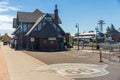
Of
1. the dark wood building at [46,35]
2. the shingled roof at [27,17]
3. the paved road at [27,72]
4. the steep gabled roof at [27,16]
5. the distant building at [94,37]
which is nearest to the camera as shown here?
the paved road at [27,72]

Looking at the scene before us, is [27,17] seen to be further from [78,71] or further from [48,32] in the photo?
[78,71]

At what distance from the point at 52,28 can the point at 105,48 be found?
60.9 ft

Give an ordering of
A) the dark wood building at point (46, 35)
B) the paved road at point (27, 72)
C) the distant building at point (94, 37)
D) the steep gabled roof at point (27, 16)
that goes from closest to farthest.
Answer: the paved road at point (27, 72) < the dark wood building at point (46, 35) < the steep gabled roof at point (27, 16) < the distant building at point (94, 37)

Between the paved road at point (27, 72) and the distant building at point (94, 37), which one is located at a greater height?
the distant building at point (94, 37)

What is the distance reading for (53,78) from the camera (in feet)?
52.1

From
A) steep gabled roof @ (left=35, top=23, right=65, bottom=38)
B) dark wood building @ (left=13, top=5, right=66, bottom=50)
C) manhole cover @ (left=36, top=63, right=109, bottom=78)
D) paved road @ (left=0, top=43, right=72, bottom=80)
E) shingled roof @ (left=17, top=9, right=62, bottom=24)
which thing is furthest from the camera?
shingled roof @ (left=17, top=9, right=62, bottom=24)

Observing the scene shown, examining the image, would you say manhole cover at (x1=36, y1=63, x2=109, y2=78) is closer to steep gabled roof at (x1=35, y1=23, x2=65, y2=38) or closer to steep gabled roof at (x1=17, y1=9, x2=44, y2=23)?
steep gabled roof at (x1=35, y1=23, x2=65, y2=38)

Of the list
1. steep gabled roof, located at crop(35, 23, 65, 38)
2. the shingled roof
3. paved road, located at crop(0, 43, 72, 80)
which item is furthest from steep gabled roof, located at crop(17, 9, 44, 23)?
paved road, located at crop(0, 43, 72, 80)

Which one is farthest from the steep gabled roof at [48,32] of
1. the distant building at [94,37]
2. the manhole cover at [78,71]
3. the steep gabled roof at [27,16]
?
the manhole cover at [78,71]

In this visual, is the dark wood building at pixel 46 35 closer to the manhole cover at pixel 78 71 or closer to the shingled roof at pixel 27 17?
the shingled roof at pixel 27 17

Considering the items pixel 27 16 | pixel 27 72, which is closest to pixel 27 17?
pixel 27 16

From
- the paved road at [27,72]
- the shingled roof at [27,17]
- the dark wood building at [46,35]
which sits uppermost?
the shingled roof at [27,17]

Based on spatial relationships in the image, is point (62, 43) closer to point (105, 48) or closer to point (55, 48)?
point (55, 48)

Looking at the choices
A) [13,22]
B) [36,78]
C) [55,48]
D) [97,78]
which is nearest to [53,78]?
[36,78]
